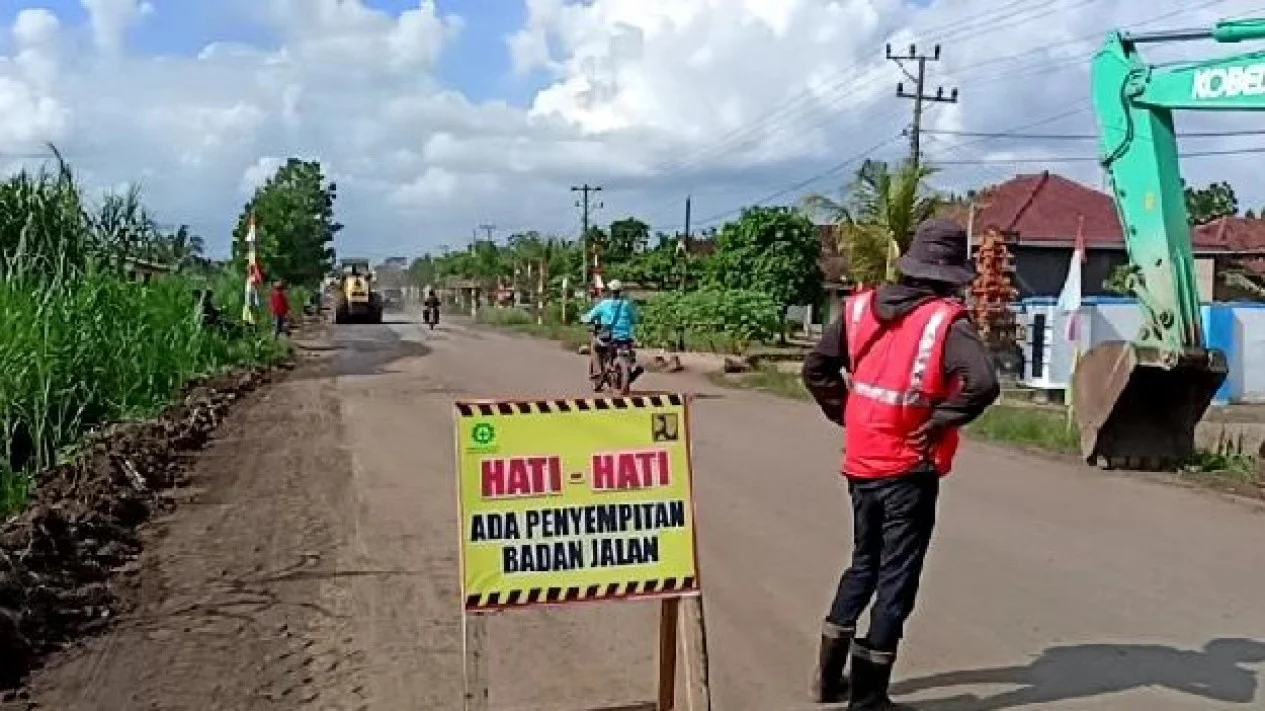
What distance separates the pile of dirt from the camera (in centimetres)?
714

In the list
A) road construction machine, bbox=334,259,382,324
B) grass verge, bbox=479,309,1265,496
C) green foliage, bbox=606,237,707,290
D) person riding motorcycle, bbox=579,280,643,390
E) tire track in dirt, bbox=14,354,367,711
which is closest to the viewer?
tire track in dirt, bbox=14,354,367,711

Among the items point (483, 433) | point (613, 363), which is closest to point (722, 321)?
point (613, 363)

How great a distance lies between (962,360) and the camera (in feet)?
19.0

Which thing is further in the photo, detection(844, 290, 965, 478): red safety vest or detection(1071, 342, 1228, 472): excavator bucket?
detection(1071, 342, 1228, 472): excavator bucket

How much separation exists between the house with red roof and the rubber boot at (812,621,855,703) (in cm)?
3837

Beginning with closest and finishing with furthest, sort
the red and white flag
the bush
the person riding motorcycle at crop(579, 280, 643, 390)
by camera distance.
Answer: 1. the person riding motorcycle at crop(579, 280, 643, 390)
2. the red and white flag
3. the bush

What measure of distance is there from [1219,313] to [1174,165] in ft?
47.0

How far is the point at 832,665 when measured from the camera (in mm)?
6195

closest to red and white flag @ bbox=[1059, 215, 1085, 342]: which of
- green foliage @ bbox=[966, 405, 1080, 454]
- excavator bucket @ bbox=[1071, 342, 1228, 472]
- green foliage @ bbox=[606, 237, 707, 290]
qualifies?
green foliage @ bbox=[966, 405, 1080, 454]

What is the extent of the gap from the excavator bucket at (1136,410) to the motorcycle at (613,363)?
7.70 meters

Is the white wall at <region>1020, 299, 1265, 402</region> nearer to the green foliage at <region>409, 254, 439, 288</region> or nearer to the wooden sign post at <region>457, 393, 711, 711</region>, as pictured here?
the wooden sign post at <region>457, 393, 711, 711</region>

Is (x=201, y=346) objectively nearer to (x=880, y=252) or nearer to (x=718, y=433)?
(x=718, y=433)

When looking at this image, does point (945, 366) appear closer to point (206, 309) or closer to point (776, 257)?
point (206, 309)

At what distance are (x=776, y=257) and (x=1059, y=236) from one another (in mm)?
9445
